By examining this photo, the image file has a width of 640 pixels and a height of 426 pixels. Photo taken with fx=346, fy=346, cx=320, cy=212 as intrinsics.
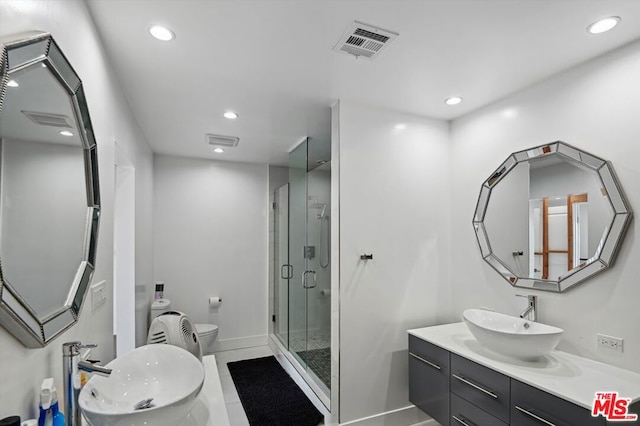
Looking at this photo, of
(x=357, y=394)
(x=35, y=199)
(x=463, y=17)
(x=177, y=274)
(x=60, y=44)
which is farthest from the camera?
(x=177, y=274)

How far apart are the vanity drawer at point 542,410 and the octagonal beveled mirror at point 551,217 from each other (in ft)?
2.44

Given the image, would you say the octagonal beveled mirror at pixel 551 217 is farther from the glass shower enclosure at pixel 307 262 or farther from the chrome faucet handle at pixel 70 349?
the chrome faucet handle at pixel 70 349

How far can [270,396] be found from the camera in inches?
128

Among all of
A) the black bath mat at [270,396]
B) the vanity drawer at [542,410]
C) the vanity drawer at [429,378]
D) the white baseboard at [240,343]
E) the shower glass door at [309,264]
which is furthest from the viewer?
the white baseboard at [240,343]

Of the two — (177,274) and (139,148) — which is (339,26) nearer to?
(139,148)

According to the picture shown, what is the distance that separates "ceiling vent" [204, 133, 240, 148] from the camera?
3600mm

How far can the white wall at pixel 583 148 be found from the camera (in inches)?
72.9

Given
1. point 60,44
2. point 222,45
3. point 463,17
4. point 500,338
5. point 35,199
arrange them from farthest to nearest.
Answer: point 500,338
point 222,45
point 463,17
point 60,44
point 35,199

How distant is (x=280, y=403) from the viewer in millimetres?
3121

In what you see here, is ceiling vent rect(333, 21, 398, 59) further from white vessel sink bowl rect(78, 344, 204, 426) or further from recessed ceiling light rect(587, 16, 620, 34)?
white vessel sink bowl rect(78, 344, 204, 426)

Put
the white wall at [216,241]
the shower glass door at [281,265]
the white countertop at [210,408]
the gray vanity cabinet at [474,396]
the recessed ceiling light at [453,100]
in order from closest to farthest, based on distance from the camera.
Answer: the white countertop at [210,408] → the gray vanity cabinet at [474,396] → the recessed ceiling light at [453,100] → the shower glass door at [281,265] → the white wall at [216,241]

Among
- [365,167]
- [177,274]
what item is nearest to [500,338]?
[365,167]

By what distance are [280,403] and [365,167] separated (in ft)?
7.33

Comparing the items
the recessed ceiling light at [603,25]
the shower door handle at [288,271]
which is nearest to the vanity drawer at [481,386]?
the recessed ceiling light at [603,25]
